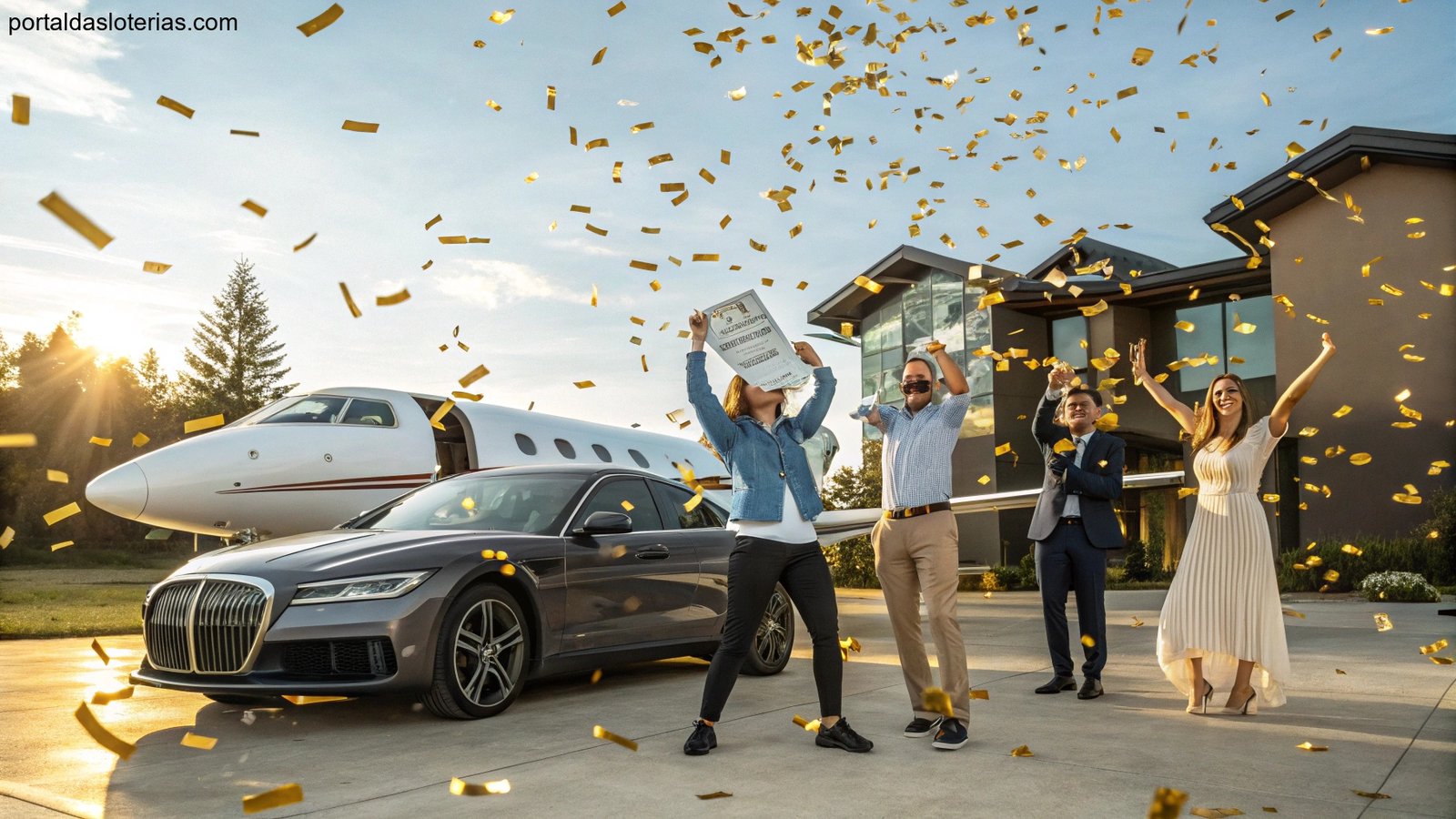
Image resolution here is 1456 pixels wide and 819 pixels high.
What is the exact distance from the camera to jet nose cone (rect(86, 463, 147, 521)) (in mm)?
10781

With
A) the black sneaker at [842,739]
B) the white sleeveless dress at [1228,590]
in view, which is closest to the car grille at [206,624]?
the black sneaker at [842,739]

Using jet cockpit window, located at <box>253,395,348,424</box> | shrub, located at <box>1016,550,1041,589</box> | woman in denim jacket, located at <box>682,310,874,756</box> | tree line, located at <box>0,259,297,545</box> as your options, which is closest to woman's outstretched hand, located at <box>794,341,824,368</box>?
woman in denim jacket, located at <box>682,310,874,756</box>

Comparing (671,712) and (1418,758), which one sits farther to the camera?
(671,712)

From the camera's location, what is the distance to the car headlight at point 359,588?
5762 mm

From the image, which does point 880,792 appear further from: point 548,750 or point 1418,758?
point 1418,758

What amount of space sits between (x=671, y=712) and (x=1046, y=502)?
275cm

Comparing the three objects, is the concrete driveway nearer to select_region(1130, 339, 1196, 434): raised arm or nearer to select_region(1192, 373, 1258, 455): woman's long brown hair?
select_region(1192, 373, 1258, 455): woman's long brown hair

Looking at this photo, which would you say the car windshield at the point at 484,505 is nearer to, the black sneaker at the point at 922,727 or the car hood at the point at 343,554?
the car hood at the point at 343,554

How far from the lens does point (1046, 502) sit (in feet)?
23.7

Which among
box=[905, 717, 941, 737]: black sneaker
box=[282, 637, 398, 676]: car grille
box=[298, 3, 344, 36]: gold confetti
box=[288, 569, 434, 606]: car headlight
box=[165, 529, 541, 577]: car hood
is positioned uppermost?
box=[298, 3, 344, 36]: gold confetti

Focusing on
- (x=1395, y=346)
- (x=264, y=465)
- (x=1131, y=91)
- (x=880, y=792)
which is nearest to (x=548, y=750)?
(x=880, y=792)

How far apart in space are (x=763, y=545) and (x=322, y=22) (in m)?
3.05

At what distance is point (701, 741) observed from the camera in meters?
5.09

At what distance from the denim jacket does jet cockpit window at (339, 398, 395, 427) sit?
8.52 metres
